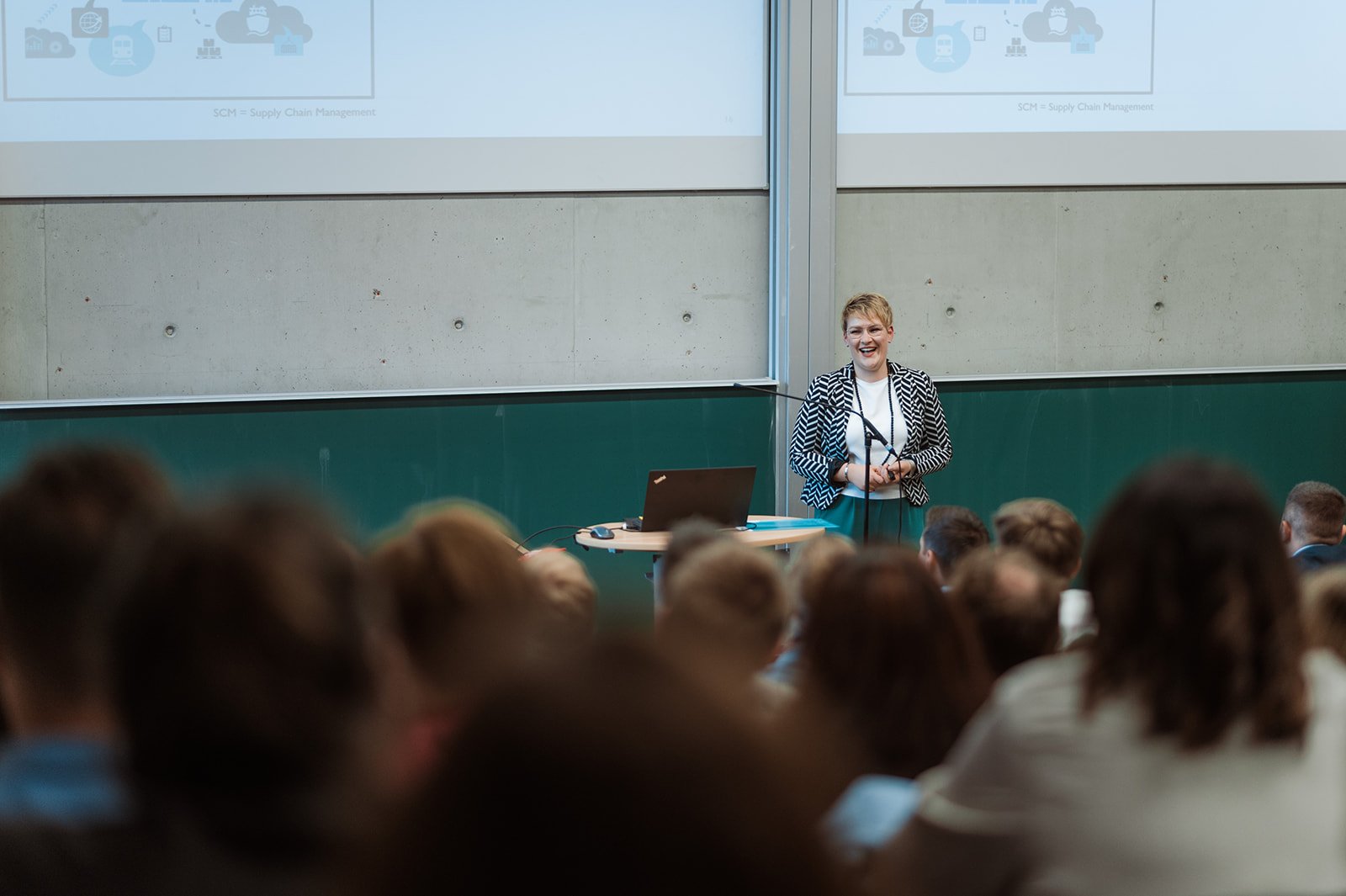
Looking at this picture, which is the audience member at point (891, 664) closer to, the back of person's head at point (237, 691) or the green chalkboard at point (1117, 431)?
the back of person's head at point (237, 691)

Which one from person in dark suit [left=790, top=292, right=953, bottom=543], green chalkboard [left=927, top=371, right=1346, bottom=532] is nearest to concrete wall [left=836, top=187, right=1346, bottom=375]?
green chalkboard [left=927, top=371, right=1346, bottom=532]

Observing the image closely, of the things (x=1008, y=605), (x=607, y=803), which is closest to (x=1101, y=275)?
(x=1008, y=605)

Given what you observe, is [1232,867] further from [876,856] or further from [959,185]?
[959,185]

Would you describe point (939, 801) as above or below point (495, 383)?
below

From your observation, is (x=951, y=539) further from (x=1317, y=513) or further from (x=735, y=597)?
(x=1317, y=513)

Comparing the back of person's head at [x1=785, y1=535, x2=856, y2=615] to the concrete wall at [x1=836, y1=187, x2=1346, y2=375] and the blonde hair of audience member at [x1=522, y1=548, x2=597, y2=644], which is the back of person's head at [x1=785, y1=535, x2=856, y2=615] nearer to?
the blonde hair of audience member at [x1=522, y1=548, x2=597, y2=644]

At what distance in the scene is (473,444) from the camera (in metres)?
5.09

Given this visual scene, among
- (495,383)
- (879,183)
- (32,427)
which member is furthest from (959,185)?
(32,427)

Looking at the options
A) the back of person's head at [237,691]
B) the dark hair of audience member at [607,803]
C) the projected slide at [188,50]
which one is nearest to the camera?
the dark hair of audience member at [607,803]

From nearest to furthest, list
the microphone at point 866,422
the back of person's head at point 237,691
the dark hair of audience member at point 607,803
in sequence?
the dark hair of audience member at point 607,803 → the back of person's head at point 237,691 → the microphone at point 866,422

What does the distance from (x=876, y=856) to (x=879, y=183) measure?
4463 mm

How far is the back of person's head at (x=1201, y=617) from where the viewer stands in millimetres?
1204

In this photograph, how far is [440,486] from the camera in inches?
200

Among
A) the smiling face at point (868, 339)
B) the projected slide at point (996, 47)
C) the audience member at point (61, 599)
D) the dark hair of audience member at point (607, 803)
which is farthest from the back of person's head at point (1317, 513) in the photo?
the dark hair of audience member at point (607, 803)
